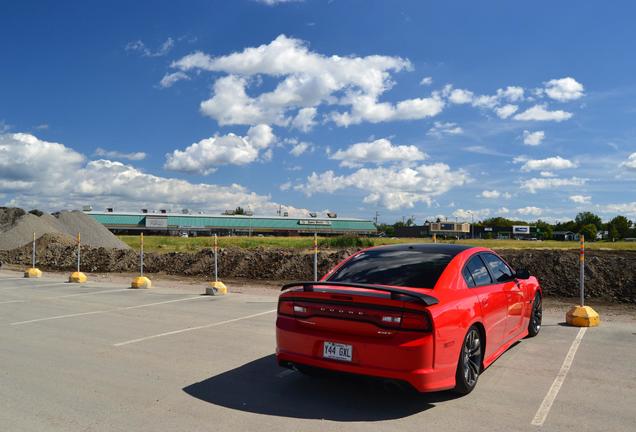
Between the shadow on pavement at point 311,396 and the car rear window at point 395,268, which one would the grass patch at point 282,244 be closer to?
the car rear window at point 395,268

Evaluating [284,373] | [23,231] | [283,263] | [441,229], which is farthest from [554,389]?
[441,229]

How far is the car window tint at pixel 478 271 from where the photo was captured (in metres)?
5.77

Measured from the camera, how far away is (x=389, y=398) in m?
5.09

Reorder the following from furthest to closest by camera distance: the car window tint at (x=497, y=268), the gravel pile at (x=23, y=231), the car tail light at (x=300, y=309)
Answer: the gravel pile at (x=23, y=231) → the car window tint at (x=497, y=268) → the car tail light at (x=300, y=309)

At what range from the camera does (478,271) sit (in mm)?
5941

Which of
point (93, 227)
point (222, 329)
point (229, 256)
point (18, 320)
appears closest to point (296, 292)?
point (222, 329)

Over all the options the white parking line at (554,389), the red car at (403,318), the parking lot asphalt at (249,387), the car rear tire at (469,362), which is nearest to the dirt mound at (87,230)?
the parking lot asphalt at (249,387)

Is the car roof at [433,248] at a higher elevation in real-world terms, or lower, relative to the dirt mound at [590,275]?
higher

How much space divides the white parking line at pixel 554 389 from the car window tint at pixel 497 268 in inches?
49.9

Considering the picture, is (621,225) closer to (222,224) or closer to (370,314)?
(222,224)

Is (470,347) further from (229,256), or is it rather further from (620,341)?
(229,256)

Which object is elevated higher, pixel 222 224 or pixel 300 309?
pixel 222 224

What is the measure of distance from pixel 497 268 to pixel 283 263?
49.2 feet

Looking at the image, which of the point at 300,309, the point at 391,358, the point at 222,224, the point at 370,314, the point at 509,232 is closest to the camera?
the point at 391,358
